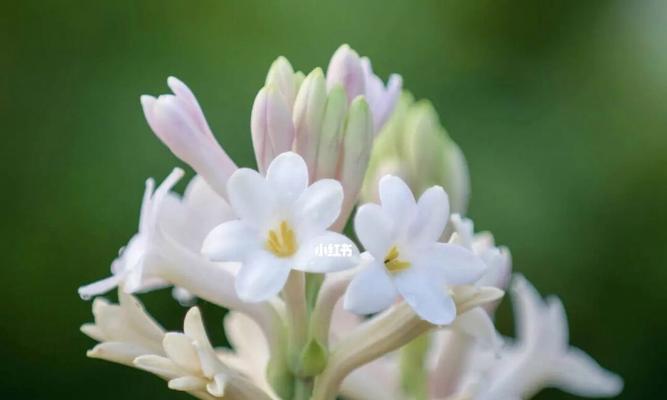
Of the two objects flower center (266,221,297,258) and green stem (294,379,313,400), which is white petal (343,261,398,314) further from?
green stem (294,379,313,400)

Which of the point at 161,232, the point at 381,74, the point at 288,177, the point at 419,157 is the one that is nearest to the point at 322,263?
the point at 288,177

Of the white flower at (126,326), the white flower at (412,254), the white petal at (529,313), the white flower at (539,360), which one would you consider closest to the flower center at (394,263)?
the white flower at (412,254)

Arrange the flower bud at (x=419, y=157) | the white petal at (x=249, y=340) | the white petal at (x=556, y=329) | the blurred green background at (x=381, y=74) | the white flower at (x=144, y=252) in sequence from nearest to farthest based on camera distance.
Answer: the white flower at (x=144, y=252) < the white petal at (x=249, y=340) < the flower bud at (x=419, y=157) < the white petal at (x=556, y=329) < the blurred green background at (x=381, y=74)

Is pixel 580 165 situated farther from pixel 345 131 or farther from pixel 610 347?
pixel 345 131

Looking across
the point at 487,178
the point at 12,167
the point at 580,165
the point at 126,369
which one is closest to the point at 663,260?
the point at 580,165

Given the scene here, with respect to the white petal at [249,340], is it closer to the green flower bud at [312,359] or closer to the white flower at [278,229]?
the green flower bud at [312,359]

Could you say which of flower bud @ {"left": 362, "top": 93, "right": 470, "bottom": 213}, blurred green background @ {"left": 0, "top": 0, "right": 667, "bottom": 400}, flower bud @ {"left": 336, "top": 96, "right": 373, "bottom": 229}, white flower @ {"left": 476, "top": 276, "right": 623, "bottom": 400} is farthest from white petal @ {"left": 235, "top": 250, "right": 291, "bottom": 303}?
blurred green background @ {"left": 0, "top": 0, "right": 667, "bottom": 400}
